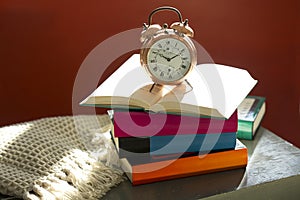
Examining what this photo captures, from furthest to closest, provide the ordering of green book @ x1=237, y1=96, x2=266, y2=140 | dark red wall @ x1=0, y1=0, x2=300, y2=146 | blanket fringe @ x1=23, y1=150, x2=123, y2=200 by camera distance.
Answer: dark red wall @ x1=0, y1=0, x2=300, y2=146 < green book @ x1=237, y1=96, x2=266, y2=140 < blanket fringe @ x1=23, y1=150, x2=123, y2=200

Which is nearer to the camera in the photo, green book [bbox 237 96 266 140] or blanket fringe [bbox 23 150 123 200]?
blanket fringe [bbox 23 150 123 200]

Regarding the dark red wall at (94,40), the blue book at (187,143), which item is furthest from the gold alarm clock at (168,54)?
the dark red wall at (94,40)

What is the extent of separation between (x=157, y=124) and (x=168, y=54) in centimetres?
13

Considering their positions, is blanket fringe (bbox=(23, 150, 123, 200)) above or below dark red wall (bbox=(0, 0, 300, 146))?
below

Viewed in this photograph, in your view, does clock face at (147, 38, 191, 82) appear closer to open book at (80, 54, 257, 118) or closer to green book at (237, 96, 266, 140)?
open book at (80, 54, 257, 118)

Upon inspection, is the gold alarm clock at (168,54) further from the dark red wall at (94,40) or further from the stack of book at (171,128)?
the dark red wall at (94,40)

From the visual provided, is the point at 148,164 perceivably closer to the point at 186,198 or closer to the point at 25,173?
the point at 186,198

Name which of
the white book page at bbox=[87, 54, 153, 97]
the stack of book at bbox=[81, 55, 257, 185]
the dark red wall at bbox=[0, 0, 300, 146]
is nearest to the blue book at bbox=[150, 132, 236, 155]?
the stack of book at bbox=[81, 55, 257, 185]

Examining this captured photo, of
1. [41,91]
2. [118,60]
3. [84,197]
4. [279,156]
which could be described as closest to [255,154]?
[279,156]

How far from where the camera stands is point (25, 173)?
2.75ft

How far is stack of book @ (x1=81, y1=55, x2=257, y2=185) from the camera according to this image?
2.77 ft

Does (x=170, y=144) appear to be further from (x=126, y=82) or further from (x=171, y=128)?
(x=126, y=82)

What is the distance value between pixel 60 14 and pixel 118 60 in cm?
22

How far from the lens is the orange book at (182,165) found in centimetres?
85
